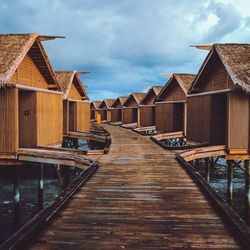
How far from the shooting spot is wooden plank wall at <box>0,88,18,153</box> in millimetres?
13734

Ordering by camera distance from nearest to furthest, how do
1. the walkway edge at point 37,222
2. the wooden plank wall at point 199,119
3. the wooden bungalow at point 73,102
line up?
the walkway edge at point 37,222 → the wooden plank wall at point 199,119 → the wooden bungalow at point 73,102

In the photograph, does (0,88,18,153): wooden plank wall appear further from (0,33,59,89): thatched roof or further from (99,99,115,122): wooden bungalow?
(99,99,115,122): wooden bungalow

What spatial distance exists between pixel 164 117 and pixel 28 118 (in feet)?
49.3

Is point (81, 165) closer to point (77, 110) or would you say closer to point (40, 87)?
point (40, 87)

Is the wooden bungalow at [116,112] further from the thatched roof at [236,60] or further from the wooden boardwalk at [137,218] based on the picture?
the wooden boardwalk at [137,218]

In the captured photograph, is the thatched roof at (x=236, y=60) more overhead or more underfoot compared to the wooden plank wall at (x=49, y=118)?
more overhead

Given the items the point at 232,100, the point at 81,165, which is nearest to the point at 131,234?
the point at 81,165

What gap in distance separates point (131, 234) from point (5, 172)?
2156cm

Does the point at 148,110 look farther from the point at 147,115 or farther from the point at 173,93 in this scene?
the point at 173,93

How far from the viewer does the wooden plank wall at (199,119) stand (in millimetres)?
18141

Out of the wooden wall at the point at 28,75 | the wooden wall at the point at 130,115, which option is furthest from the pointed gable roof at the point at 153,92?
the wooden wall at the point at 28,75

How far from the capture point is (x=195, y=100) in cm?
2027

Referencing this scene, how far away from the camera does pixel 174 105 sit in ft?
88.7

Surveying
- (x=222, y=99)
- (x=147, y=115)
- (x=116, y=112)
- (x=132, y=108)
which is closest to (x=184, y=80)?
(x=222, y=99)
